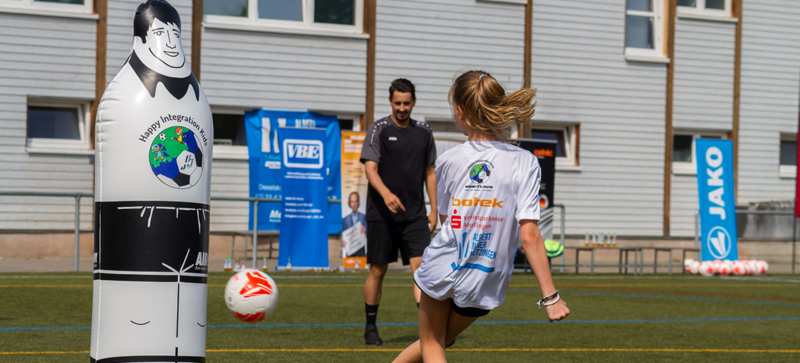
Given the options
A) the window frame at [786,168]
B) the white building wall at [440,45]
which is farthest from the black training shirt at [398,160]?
the window frame at [786,168]

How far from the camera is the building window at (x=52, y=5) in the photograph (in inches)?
716

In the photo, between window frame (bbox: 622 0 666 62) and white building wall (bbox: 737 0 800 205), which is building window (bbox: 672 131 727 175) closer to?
white building wall (bbox: 737 0 800 205)

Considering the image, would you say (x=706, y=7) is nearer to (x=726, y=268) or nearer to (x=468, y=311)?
(x=726, y=268)

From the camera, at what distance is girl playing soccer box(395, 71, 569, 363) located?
4.19m

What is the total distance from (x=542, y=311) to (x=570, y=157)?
1286cm

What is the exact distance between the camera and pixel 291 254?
1537cm

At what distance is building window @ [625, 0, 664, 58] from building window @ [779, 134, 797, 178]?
4262 millimetres

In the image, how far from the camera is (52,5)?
60.5 feet

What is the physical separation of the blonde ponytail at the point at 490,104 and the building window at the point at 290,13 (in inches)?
632

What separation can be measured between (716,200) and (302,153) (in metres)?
7.95

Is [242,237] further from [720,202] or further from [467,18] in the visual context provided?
[720,202]

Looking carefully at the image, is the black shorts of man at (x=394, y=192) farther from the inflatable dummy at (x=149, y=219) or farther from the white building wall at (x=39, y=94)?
the white building wall at (x=39, y=94)

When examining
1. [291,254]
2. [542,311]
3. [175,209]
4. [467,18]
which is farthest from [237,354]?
[467,18]

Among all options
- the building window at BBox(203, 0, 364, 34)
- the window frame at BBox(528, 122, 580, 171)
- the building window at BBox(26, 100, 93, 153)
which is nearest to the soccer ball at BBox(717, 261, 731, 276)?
the window frame at BBox(528, 122, 580, 171)
